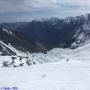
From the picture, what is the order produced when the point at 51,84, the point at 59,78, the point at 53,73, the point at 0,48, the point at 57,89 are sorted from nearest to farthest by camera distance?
the point at 57,89 → the point at 51,84 → the point at 59,78 → the point at 53,73 → the point at 0,48

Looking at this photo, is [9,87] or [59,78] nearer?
[9,87]

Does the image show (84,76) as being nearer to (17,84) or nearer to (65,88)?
(65,88)

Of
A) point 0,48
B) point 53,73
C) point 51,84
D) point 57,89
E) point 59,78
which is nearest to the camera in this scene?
point 57,89

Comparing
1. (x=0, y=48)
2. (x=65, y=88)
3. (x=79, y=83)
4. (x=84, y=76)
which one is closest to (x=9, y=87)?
(x=65, y=88)

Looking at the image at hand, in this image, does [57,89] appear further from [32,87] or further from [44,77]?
[44,77]

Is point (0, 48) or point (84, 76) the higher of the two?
point (84, 76)

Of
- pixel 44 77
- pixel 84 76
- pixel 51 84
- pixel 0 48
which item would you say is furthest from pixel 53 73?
pixel 0 48

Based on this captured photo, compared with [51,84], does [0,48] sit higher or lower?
lower

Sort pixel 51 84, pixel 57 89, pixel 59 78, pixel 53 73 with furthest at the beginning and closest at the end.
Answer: pixel 53 73 < pixel 59 78 < pixel 51 84 < pixel 57 89

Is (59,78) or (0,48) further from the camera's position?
(0,48)
